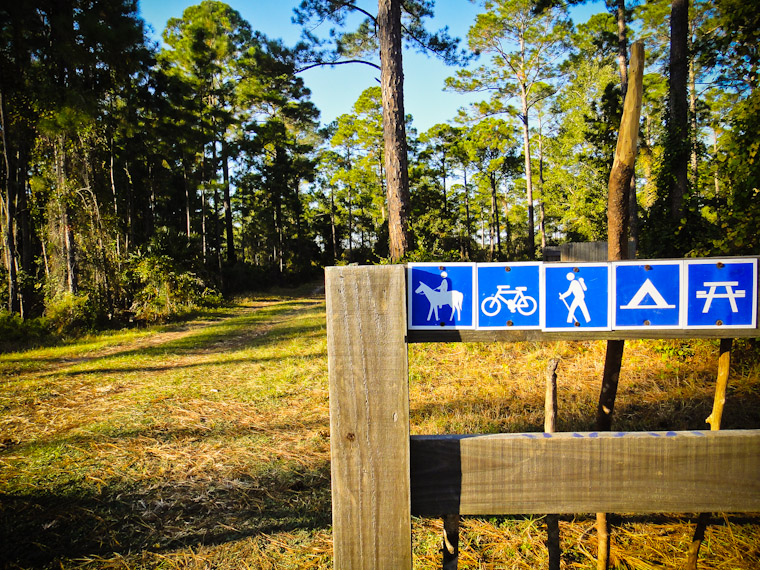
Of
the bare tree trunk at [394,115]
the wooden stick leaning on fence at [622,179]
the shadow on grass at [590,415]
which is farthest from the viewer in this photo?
the bare tree trunk at [394,115]

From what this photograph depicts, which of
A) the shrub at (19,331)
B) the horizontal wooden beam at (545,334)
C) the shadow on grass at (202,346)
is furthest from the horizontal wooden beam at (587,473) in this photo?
the shrub at (19,331)

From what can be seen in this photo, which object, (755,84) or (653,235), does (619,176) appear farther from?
(653,235)

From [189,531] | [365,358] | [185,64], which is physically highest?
[185,64]

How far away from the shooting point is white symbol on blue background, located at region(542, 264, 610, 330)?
1184 millimetres

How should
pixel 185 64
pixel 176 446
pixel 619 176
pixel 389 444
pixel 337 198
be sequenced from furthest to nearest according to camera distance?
pixel 337 198 < pixel 185 64 < pixel 176 446 < pixel 619 176 < pixel 389 444

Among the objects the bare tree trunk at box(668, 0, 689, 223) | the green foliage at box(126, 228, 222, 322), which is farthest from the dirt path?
the bare tree trunk at box(668, 0, 689, 223)

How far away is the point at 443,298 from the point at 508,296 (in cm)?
20

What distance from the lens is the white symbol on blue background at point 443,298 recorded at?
117 centimetres

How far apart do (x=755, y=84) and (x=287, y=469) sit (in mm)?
5683

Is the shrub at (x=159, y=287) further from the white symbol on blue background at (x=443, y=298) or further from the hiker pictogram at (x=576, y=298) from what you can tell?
the hiker pictogram at (x=576, y=298)

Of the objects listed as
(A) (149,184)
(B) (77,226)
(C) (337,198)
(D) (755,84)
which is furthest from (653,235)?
(C) (337,198)

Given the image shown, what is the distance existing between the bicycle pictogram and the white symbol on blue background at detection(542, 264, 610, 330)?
0.05m

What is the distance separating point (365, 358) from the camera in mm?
1105

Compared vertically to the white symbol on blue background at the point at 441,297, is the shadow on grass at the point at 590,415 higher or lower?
lower
